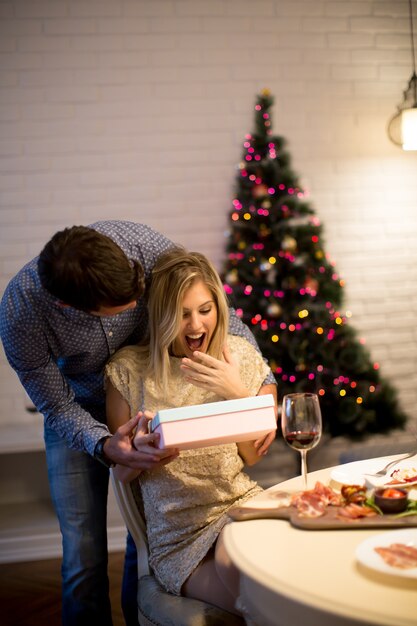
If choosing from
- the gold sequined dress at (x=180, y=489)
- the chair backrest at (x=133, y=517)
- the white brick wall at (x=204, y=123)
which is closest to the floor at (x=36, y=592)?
the white brick wall at (x=204, y=123)

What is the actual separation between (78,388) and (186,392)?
0.41 meters

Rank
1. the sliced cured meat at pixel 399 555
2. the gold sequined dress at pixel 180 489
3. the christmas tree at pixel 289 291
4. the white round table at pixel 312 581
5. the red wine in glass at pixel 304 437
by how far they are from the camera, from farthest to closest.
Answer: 1. the christmas tree at pixel 289 291
2. the gold sequined dress at pixel 180 489
3. the red wine in glass at pixel 304 437
4. the sliced cured meat at pixel 399 555
5. the white round table at pixel 312 581

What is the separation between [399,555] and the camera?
50.7 inches

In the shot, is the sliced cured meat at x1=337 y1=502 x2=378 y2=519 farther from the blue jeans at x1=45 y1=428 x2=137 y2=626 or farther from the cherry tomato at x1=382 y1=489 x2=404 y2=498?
the blue jeans at x1=45 y1=428 x2=137 y2=626

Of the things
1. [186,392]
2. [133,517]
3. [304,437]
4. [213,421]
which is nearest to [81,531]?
[133,517]

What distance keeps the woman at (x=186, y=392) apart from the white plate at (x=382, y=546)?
0.65 metres

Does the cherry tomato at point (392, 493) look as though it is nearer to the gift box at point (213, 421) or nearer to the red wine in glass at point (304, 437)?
the red wine in glass at point (304, 437)

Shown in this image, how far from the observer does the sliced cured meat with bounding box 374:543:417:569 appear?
1256 millimetres

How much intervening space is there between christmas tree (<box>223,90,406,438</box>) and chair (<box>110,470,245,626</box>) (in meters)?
2.20

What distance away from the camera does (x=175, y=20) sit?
4.64 m

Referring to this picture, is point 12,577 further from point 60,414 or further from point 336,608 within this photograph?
point 336,608

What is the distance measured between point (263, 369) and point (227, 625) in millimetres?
810

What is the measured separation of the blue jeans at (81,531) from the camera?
7.55 ft

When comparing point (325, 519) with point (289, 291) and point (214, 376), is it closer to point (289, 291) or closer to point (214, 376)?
point (214, 376)
